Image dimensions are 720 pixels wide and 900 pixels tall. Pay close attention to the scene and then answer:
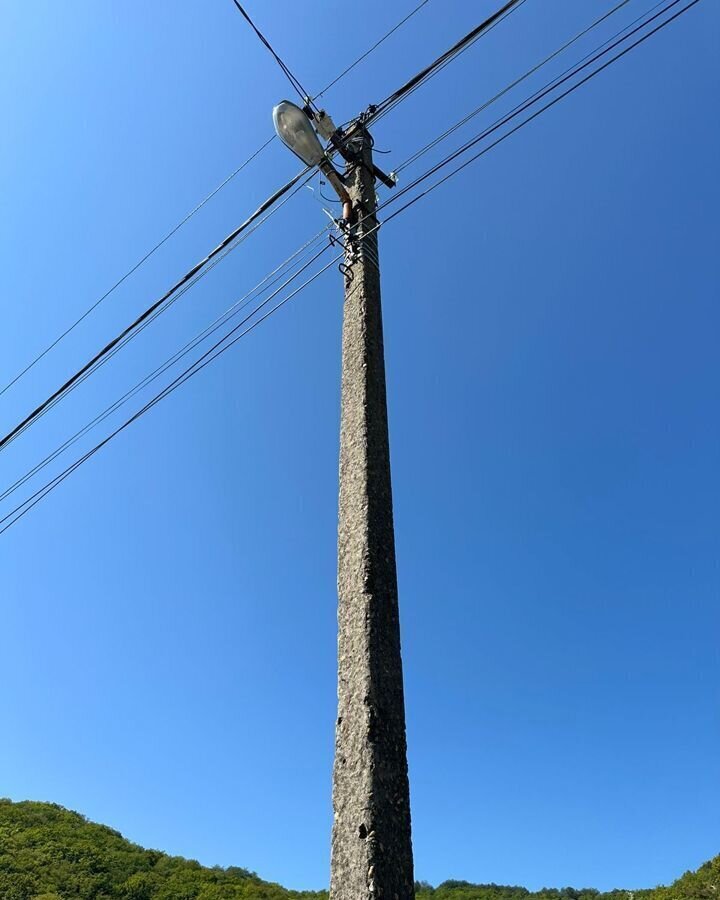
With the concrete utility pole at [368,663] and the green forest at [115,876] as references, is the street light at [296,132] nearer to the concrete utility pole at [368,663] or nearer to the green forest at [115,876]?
the concrete utility pole at [368,663]

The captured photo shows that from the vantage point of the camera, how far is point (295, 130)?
4.89m

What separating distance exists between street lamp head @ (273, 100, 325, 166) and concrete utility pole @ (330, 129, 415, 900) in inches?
63.9

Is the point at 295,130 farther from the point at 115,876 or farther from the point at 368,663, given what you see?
the point at 115,876

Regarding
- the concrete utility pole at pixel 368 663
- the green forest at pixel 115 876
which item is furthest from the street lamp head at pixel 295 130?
the green forest at pixel 115 876

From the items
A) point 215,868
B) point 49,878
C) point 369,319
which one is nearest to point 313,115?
point 369,319

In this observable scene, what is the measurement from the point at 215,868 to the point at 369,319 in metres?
66.9

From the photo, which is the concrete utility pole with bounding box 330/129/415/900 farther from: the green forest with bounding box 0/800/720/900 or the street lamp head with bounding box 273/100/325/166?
the green forest with bounding box 0/800/720/900

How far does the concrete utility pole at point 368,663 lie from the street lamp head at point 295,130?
5.32ft

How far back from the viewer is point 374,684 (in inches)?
107

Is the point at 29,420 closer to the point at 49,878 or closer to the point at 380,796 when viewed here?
the point at 380,796

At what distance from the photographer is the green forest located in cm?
3572

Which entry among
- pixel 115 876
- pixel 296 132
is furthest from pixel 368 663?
pixel 115 876

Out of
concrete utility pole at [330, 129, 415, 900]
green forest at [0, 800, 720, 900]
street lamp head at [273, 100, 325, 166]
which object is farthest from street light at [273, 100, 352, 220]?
green forest at [0, 800, 720, 900]

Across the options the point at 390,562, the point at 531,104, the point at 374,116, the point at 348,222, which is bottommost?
the point at 390,562
